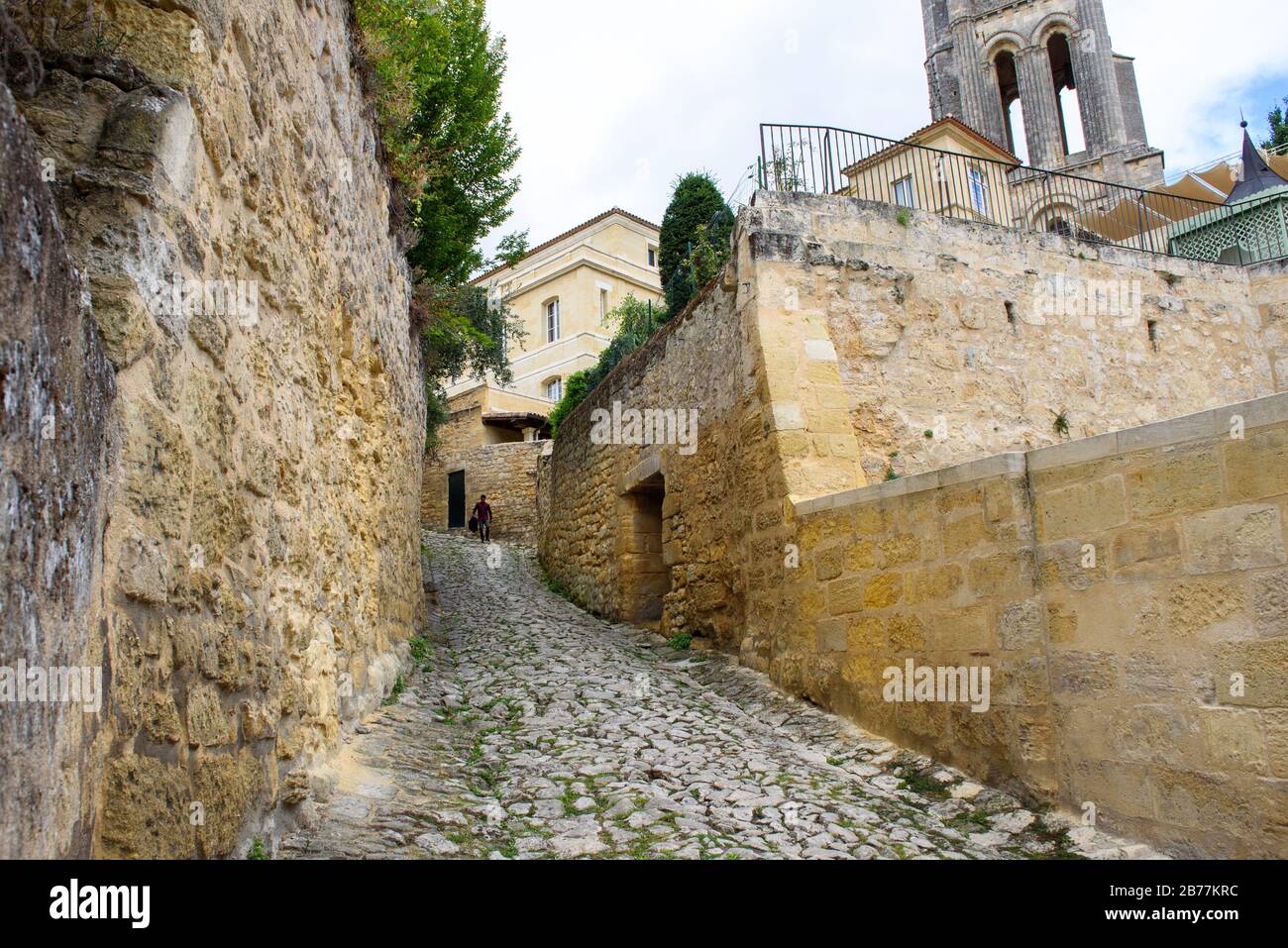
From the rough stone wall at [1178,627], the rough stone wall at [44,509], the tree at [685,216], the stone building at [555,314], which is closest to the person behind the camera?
the rough stone wall at [44,509]

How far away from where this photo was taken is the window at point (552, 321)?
102 ft

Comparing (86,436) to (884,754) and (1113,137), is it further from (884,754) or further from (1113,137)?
(1113,137)

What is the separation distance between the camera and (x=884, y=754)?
16.6ft

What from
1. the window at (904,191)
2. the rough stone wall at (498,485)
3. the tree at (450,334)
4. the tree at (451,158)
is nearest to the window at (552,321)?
the rough stone wall at (498,485)

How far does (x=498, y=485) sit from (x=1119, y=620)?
64.1 feet

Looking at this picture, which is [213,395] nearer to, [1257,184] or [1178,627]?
[1178,627]

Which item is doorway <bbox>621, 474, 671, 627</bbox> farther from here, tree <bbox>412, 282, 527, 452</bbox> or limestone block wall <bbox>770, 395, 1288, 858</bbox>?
limestone block wall <bbox>770, 395, 1288, 858</bbox>

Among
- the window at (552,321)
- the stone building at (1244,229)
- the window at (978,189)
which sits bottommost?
the stone building at (1244,229)

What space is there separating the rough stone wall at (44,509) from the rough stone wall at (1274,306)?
1147 centimetres

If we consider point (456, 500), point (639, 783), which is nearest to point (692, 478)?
point (639, 783)

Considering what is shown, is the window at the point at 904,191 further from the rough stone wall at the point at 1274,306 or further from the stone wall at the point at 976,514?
the rough stone wall at the point at 1274,306

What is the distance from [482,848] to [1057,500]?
295 centimetres

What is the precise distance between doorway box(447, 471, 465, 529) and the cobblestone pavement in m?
16.5

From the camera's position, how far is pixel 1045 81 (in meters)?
36.5
